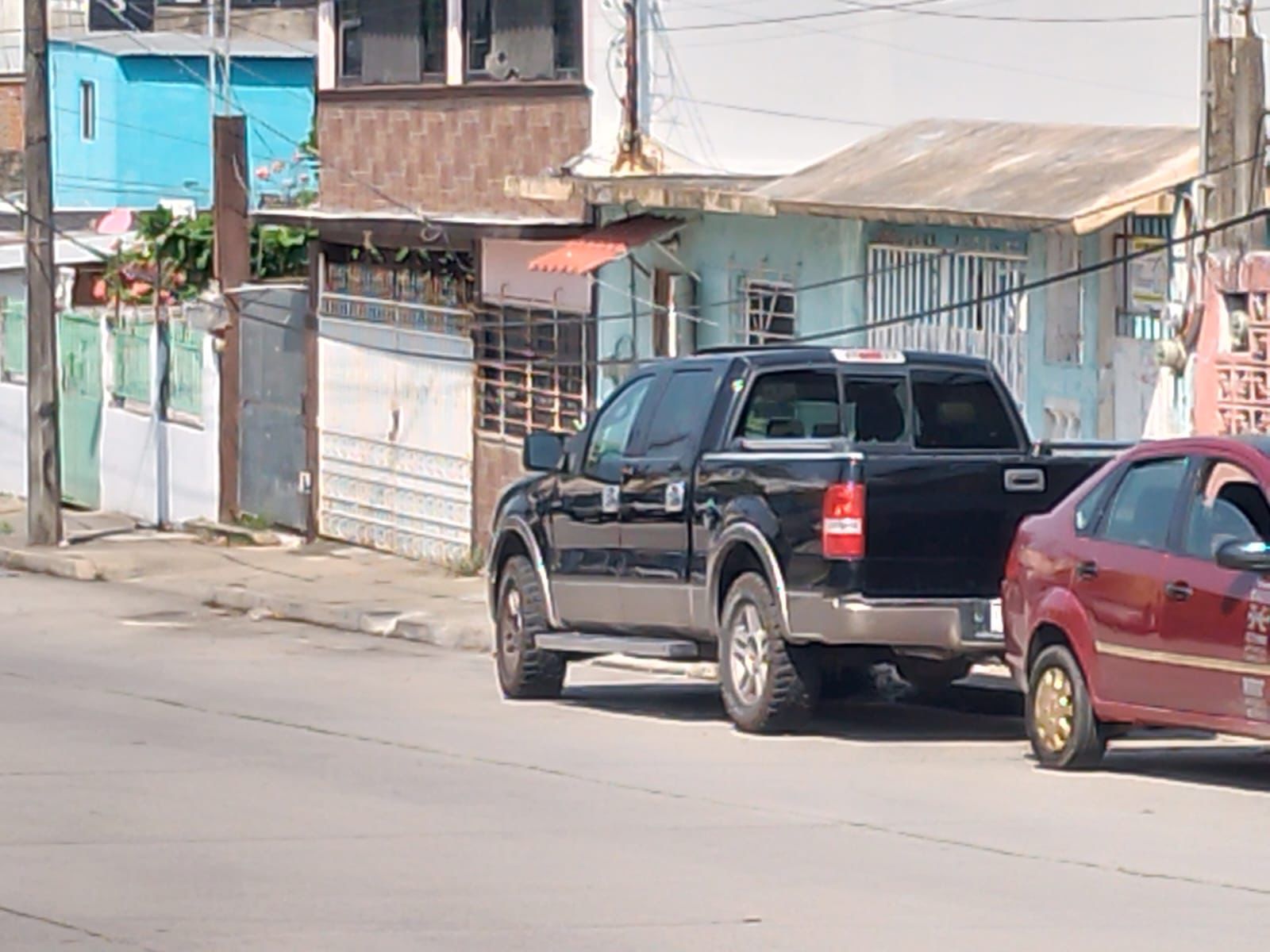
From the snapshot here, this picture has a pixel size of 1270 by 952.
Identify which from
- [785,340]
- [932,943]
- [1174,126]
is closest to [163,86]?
[785,340]

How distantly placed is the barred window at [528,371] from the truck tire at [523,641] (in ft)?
25.1

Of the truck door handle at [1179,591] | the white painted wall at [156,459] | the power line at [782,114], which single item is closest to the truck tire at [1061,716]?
the truck door handle at [1179,591]

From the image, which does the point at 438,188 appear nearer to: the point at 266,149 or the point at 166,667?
the point at 166,667

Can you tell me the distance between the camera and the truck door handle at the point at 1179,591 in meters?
11.3

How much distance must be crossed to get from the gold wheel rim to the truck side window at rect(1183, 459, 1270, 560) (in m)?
1.02

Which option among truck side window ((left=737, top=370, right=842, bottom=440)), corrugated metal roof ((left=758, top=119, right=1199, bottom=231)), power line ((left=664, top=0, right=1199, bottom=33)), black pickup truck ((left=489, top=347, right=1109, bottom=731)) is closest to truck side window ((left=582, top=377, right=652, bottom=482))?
black pickup truck ((left=489, top=347, right=1109, bottom=731))

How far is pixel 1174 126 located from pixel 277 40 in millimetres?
33038

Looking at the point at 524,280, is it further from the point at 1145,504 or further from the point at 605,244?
the point at 1145,504

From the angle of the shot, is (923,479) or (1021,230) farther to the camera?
(1021,230)

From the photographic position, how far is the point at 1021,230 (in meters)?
17.8

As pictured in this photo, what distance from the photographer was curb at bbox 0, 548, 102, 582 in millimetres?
27094

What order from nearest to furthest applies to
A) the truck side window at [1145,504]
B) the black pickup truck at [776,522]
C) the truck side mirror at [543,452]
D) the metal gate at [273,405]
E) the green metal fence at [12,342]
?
the truck side window at [1145,504] < the black pickup truck at [776,522] < the truck side mirror at [543,452] < the metal gate at [273,405] < the green metal fence at [12,342]

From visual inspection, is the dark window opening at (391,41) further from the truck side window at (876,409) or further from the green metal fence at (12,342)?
the truck side window at (876,409)

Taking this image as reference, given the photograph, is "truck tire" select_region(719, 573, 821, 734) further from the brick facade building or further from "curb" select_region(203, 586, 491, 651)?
the brick facade building
